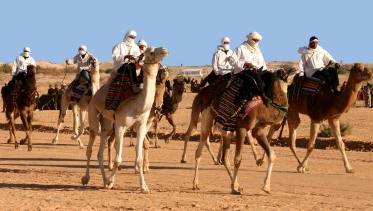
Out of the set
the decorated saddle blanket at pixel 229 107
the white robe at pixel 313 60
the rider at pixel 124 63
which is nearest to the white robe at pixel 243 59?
the decorated saddle blanket at pixel 229 107

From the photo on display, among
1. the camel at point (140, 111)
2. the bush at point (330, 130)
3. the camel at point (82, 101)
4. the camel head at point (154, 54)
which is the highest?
the camel head at point (154, 54)

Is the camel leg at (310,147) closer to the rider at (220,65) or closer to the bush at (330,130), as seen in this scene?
the rider at (220,65)

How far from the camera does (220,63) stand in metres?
20.2

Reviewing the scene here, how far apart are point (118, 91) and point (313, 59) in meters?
7.13

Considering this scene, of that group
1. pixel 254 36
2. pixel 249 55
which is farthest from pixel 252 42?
pixel 249 55

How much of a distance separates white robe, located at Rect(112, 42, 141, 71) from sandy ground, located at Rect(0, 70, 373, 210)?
2.22 m

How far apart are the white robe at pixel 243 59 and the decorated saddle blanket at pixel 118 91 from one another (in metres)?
1.94

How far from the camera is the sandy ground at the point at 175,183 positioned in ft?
43.3

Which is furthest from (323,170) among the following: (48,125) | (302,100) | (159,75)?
(48,125)

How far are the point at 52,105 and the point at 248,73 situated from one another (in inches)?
1770

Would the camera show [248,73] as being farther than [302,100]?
No

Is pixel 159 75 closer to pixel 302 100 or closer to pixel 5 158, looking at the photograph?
pixel 302 100

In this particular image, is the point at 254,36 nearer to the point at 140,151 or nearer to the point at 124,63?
the point at 124,63

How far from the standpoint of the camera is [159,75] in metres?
18.7
